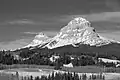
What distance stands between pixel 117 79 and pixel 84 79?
23.4 meters

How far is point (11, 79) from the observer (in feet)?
651

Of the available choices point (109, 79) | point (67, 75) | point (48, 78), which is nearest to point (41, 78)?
point (48, 78)

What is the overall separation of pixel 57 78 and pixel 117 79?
43.9 m

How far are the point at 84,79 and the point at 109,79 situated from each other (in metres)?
17.7

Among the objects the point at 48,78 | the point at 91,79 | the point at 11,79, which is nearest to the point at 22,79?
the point at 11,79

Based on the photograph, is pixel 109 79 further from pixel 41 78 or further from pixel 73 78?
pixel 41 78

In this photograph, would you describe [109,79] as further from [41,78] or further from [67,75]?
[41,78]

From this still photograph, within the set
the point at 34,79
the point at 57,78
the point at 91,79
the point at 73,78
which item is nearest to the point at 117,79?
the point at 91,79

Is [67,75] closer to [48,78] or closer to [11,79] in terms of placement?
[48,78]

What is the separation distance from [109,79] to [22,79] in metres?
61.4

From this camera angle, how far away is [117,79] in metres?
200

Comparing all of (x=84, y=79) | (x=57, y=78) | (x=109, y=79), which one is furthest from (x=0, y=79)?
(x=109, y=79)

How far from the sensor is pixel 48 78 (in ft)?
620

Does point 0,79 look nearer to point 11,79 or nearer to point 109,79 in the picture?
point 11,79
